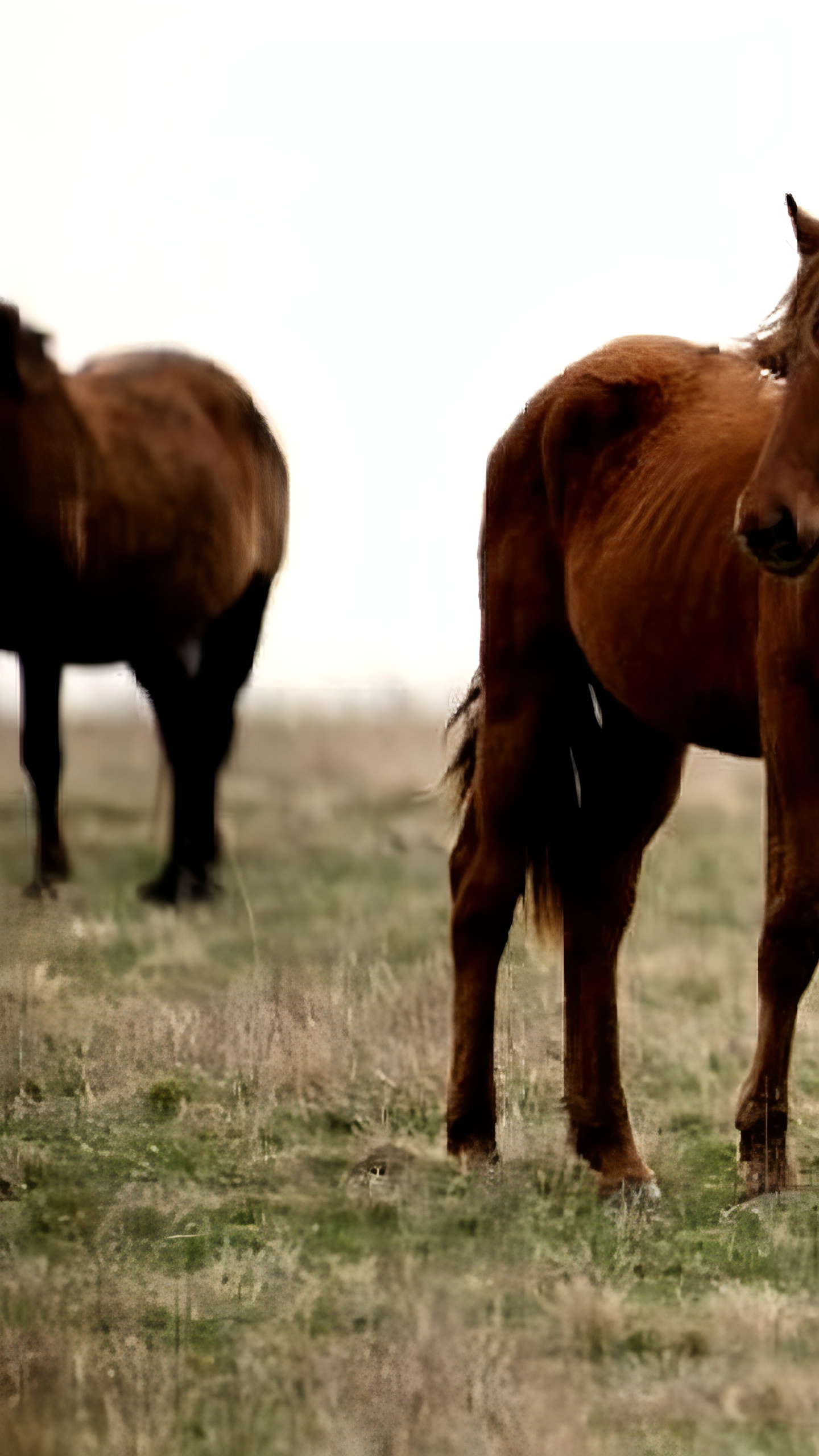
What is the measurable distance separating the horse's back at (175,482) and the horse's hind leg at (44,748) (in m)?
0.53

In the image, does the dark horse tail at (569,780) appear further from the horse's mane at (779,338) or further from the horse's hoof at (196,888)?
the horse's hoof at (196,888)

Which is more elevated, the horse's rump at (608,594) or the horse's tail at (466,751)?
the horse's rump at (608,594)

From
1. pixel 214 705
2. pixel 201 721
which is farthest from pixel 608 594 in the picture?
pixel 214 705

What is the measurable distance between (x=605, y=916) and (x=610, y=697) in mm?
577

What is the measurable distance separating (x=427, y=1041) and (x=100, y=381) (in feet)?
18.3

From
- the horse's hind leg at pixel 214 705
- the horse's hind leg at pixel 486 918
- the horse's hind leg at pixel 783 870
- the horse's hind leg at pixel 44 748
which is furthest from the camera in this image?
the horse's hind leg at pixel 214 705

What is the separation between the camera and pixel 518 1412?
397cm

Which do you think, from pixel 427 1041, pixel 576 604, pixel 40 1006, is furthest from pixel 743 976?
pixel 576 604

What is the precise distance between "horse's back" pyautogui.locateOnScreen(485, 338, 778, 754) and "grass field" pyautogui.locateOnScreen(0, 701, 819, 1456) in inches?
45.8

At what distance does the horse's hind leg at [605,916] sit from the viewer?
588 cm

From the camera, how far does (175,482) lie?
11.6 meters

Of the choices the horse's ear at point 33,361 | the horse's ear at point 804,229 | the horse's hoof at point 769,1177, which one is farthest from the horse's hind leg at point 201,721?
the horse's ear at point 804,229

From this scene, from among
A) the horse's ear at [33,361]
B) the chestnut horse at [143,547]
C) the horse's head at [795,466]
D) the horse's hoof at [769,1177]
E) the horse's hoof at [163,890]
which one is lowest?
the horse's hoof at [163,890]

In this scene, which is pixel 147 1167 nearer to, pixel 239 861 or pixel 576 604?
pixel 576 604
